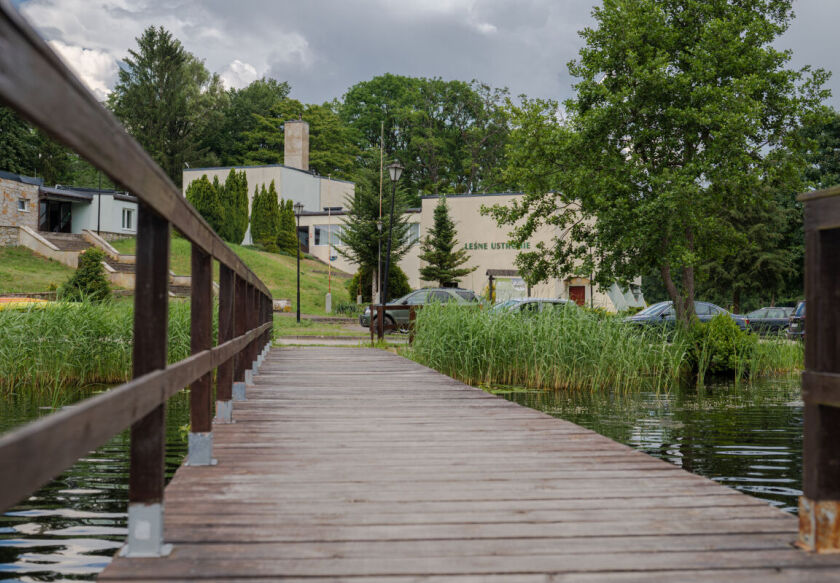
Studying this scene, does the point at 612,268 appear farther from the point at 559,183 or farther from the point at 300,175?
the point at 300,175

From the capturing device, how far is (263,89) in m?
64.7

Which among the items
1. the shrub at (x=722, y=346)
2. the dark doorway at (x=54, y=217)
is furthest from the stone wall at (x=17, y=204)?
the shrub at (x=722, y=346)

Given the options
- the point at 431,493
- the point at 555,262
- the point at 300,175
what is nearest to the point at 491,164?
the point at 300,175

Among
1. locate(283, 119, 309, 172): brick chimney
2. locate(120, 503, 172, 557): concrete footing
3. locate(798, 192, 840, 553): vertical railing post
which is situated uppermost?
locate(283, 119, 309, 172): brick chimney

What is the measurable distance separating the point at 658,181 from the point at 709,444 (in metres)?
11.0

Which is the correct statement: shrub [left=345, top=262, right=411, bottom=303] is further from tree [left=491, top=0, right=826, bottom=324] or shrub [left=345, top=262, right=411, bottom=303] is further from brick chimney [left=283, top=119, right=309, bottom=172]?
brick chimney [left=283, top=119, right=309, bottom=172]

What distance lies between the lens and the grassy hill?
33719 mm

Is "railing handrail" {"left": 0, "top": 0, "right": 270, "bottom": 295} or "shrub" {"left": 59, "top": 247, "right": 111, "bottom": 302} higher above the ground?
"shrub" {"left": 59, "top": 247, "right": 111, "bottom": 302}

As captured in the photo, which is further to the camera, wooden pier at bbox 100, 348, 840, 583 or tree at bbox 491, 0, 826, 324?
tree at bbox 491, 0, 826, 324

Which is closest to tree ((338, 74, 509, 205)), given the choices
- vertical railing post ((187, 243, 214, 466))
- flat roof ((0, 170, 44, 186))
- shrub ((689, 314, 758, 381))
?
flat roof ((0, 170, 44, 186))

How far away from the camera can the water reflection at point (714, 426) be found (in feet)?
19.6

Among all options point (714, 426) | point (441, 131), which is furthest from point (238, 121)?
point (714, 426)

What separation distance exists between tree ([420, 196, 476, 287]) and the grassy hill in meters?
4.39

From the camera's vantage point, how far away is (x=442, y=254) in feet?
120
